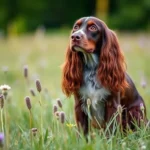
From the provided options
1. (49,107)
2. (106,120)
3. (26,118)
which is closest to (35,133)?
(106,120)

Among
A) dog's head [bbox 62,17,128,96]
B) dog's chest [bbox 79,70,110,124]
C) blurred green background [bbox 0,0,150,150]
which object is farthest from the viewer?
dog's chest [bbox 79,70,110,124]

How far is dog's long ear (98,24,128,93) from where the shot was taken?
5.41 meters

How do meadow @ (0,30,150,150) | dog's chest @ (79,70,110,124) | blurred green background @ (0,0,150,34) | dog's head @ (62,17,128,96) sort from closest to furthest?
1. meadow @ (0,30,150,150)
2. dog's head @ (62,17,128,96)
3. dog's chest @ (79,70,110,124)
4. blurred green background @ (0,0,150,34)

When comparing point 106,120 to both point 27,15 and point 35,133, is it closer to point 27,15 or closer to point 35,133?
point 35,133

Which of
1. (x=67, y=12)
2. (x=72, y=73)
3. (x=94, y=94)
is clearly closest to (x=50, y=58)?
(x=72, y=73)

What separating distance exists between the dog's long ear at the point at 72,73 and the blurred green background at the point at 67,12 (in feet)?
97.0

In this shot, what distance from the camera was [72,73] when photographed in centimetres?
554

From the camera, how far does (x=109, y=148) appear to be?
454 cm

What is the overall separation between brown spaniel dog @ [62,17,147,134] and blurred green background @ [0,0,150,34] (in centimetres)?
2964

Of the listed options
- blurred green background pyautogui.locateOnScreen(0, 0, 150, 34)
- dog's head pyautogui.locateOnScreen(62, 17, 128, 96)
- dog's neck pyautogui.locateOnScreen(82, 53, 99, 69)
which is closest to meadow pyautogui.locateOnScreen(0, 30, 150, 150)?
dog's head pyautogui.locateOnScreen(62, 17, 128, 96)

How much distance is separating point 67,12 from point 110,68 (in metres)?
34.6

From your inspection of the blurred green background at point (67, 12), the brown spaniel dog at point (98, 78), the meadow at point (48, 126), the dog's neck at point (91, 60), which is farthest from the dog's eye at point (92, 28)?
the blurred green background at point (67, 12)

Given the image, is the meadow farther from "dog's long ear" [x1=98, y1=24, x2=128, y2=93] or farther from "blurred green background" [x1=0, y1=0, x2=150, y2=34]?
"blurred green background" [x1=0, y1=0, x2=150, y2=34]

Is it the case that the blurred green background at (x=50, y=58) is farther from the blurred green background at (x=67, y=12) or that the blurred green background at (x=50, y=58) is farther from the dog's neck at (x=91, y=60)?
the dog's neck at (x=91, y=60)
